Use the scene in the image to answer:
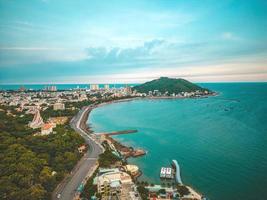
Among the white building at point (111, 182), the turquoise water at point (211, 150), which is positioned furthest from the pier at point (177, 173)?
the white building at point (111, 182)

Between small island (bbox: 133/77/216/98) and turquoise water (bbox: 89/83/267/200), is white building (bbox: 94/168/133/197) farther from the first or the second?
small island (bbox: 133/77/216/98)

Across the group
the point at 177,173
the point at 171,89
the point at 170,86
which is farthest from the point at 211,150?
the point at 170,86

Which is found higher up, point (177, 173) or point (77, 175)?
point (77, 175)

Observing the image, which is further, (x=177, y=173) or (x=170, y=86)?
(x=170, y=86)

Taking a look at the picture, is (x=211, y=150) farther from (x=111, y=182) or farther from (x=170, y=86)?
(x=170, y=86)

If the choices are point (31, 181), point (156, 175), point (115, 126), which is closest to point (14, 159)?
point (31, 181)

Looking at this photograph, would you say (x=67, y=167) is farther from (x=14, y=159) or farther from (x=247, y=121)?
(x=247, y=121)

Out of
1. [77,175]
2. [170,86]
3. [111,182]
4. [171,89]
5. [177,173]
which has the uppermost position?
[170,86]

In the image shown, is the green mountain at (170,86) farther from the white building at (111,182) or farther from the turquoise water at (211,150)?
the white building at (111,182)

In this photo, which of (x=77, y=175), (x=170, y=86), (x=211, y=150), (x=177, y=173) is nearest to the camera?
(x=77, y=175)
